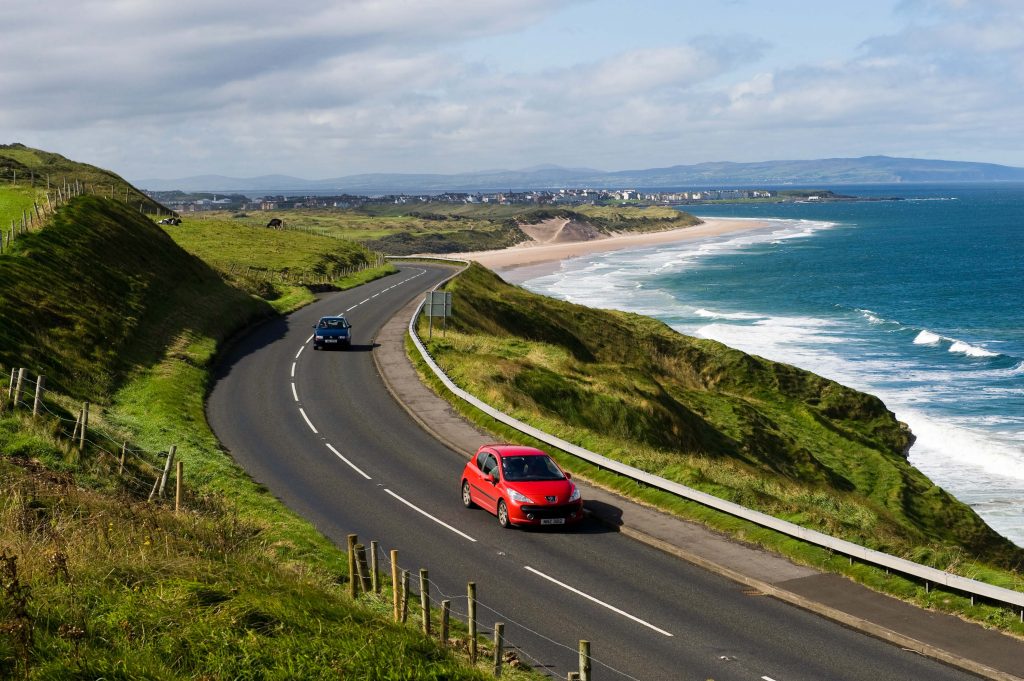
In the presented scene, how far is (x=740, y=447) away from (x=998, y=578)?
2227 cm

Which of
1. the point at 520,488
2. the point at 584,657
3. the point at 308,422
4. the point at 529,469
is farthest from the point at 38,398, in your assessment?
the point at 584,657

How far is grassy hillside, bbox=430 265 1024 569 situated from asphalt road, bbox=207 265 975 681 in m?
4.38

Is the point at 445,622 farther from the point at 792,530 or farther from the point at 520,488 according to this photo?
the point at 792,530

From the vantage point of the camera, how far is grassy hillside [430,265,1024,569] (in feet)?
93.6

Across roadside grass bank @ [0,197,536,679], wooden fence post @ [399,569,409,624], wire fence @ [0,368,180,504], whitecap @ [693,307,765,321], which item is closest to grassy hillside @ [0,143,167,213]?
whitecap @ [693,307,765,321]

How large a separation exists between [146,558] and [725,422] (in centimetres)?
3354

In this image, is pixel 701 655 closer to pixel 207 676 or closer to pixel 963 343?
pixel 207 676

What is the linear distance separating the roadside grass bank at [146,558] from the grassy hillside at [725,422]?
34.4 feet

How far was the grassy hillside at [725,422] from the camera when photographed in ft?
93.6

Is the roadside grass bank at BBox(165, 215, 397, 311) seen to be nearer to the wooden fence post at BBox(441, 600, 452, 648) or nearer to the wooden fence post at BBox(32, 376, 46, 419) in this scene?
the wooden fence post at BBox(32, 376, 46, 419)

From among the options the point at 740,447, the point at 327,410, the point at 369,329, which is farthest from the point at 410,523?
the point at 369,329

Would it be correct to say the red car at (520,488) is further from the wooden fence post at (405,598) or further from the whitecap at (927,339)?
the whitecap at (927,339)

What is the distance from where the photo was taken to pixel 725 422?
4372cm


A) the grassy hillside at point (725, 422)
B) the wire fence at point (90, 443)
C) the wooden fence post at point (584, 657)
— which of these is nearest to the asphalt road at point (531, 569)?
the wooden fence post at point (584, 657)
